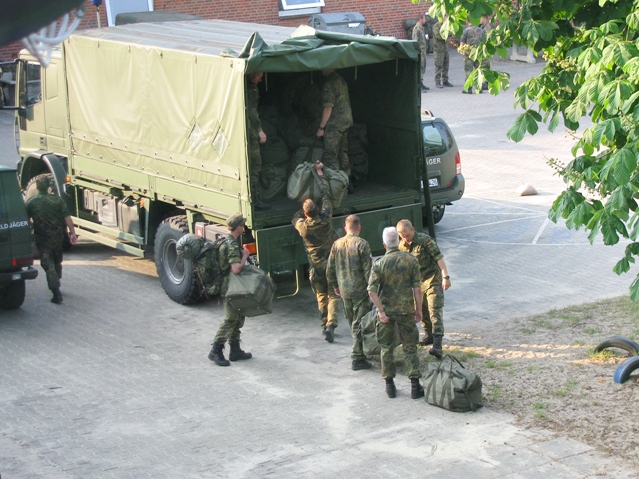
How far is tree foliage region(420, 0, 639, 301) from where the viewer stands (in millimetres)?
6613

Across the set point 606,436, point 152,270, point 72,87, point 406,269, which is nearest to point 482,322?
point 406,269

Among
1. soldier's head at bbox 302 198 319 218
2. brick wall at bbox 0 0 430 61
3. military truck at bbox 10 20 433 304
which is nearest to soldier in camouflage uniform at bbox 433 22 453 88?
brick wall at bbox 0 0 430 61

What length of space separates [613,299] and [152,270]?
246 inches

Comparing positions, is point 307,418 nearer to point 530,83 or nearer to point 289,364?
point 289,364

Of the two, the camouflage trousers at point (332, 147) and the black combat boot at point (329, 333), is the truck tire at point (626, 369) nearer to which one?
the black combat boot at point (329, 333)

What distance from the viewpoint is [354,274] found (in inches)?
384

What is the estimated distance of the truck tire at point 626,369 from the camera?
28.7 feet

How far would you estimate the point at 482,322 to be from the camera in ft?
35.7

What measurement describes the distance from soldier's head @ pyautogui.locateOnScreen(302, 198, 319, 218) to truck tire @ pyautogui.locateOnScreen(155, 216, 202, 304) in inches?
75.7

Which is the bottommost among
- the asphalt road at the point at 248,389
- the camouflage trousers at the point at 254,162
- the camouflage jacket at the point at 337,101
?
the asphalt road at the point at 248,389

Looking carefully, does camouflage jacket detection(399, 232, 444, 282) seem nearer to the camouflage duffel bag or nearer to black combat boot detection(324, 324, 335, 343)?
black combat boot detection(324, 324, 335, 343)

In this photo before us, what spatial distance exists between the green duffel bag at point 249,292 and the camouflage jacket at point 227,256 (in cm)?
9

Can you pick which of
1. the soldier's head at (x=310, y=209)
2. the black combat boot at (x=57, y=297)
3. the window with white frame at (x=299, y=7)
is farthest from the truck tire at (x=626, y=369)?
the window with white frame at (x=299, y=7)

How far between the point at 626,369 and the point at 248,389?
3551 mm
